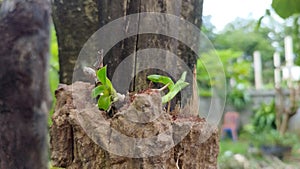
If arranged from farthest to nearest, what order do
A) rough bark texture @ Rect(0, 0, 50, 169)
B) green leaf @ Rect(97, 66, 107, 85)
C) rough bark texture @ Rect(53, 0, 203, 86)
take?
rough bark texture @ Rect(53, 0, 203, 86)
green leaf @ Rect(97, 66, 107, 85)
rough bark texture @ Rect(0, 0, 50, 169)

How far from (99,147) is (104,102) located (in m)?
0.04

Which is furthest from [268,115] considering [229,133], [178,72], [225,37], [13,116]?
[13,116]

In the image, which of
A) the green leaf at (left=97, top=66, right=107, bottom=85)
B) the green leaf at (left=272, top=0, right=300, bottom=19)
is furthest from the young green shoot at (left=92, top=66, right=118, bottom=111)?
the green leaf at (left=272, top=0, right=300, bottom=19)

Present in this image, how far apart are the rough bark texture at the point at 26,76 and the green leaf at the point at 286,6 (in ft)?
1.77

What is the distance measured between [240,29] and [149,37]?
558 centimetres

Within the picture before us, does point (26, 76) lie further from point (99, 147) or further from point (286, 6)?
point (286, 6)

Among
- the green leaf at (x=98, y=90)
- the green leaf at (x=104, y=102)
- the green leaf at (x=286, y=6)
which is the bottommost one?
the green leaf at (x=104, y=102)

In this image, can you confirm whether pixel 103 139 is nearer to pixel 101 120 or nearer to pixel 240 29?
pixel 101 120

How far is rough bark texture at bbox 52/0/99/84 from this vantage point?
0.59 meters

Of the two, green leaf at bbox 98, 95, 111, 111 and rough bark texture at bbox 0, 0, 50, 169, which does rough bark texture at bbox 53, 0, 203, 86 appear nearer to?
green leaf at bbox 98, 95, 111, 111

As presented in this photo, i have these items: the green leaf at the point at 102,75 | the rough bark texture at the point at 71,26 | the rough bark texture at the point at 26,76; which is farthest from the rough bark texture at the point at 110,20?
the rough bark texture at the point at 26,76

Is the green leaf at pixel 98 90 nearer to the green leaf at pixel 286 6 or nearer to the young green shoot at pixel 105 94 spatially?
the young green shoot at pixel 105 94

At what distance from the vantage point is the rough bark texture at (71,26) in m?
0.59

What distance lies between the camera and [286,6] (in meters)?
0.61
